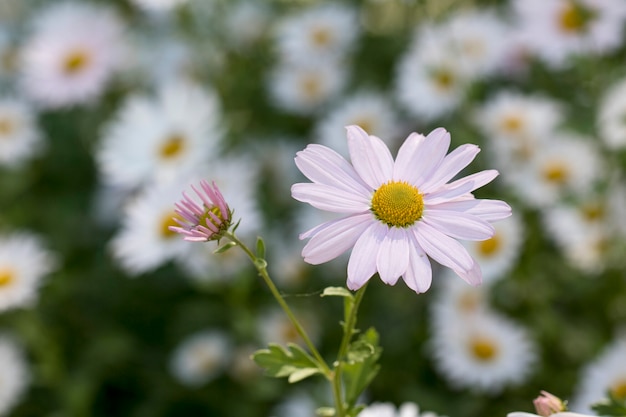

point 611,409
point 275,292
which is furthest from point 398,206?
point 611,409

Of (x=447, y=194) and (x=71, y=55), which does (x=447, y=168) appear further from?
(x=71, y=55)

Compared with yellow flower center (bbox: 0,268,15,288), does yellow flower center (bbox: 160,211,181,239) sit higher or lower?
lower

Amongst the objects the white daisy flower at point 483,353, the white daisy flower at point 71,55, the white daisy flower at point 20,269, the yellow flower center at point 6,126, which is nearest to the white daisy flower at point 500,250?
the white daisy flower at point 483,353

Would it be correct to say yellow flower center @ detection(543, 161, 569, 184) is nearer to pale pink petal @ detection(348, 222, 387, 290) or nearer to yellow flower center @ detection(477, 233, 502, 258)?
yellow flower center @ detection(477, 233, 502, 258)

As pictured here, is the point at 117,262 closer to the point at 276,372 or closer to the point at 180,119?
the point at 180,119

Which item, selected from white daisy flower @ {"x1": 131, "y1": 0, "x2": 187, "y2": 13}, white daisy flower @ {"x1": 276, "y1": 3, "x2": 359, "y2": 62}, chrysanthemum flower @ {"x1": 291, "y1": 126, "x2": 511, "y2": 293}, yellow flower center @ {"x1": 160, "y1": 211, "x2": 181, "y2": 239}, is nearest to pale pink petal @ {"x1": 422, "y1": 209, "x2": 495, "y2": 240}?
chrysanthemum flower @ {"x1": 291, "y1": 126, "x2": 511, "y2": 293}

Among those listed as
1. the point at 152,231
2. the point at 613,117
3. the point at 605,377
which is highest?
the point at 152,231
